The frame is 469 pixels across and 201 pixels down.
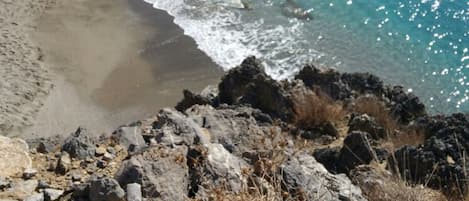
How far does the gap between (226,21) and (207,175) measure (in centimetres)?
1184

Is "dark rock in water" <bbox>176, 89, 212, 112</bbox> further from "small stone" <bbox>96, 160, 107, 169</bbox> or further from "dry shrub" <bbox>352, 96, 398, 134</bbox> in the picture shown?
"small stone" <bbox>96, 160, 107, 169</bbox>

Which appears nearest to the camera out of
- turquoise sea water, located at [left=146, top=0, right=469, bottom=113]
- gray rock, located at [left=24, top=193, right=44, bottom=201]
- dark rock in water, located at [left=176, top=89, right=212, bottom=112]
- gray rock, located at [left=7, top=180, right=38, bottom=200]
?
gray rock, located at [left=24, top=193, right=44, bottom=201]

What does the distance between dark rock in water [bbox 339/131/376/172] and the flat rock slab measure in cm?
388

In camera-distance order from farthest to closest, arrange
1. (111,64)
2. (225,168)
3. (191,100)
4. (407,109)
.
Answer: (111,64) < (407,109) < (191,100) < (225,168)

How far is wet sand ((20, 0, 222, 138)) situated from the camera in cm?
1390

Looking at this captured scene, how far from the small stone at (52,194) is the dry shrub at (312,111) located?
4.84 meters

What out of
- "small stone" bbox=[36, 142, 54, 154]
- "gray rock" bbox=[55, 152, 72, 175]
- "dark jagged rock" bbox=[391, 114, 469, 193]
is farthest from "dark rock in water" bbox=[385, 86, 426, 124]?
"gray rock" bbox=[55, 152, 72, 175]

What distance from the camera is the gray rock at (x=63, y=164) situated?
Result: 7895 millimetres

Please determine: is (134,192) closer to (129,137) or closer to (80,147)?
(80,147)

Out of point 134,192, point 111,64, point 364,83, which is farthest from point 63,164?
point 111,64

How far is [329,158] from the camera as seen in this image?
9.45 m

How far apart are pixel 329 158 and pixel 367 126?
5.31 feet

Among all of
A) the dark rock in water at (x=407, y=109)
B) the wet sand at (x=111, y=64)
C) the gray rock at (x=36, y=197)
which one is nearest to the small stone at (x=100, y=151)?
the gray rock at (x=36, y=197)

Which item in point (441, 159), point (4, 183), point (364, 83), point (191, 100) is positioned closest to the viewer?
point (4, 183)
